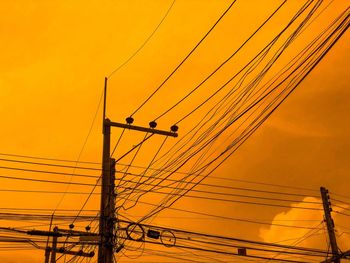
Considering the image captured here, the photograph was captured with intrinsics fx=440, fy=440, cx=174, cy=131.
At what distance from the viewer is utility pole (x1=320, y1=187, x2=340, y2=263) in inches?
945

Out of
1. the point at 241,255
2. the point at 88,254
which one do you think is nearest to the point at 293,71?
the point at 241,255

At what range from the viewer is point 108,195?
17.5 m

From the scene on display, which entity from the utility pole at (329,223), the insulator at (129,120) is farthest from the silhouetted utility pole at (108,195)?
the utility pole at (329,223)

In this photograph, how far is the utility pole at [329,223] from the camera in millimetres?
24000

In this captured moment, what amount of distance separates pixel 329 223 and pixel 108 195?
15.3m

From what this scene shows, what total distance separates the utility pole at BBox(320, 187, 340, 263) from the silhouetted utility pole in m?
12.2

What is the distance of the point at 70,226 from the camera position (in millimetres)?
25484

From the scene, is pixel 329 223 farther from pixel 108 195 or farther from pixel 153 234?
pixel 108 195

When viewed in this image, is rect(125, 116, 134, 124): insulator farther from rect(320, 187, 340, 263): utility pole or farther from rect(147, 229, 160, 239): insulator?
rect(320, 187, 340, 263): utility pole

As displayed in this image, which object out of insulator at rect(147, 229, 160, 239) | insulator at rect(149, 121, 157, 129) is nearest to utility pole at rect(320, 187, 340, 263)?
insulator at rect(147, 229, 160, 239)

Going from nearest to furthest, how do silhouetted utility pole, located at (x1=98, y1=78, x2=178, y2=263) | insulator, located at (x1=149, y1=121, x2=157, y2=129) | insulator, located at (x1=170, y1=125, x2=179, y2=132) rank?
silhouetted utility pole, located at (x1=98, y1=78, x2=178, y2=263) < insulator, located at (x1=170, y1=125, x2=179, y2=132) < insulator, located at (x1=149, y1=121, x2=157, y2=129)

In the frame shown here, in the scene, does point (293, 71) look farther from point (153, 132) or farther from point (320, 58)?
point (153, 132)

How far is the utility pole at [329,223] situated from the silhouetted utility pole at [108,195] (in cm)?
1222

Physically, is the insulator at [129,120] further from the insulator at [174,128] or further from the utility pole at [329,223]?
the utility pole at [329,223]
